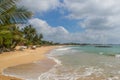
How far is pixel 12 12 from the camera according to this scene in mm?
9469

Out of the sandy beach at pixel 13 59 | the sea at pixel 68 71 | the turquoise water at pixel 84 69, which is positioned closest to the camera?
the sea at pixel 68 71

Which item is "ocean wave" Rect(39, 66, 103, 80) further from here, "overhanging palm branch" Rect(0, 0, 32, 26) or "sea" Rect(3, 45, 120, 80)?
"overhanging palm branch" Rect(0, 0, 32, 26)

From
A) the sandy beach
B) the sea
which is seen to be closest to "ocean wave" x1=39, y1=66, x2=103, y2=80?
the sea

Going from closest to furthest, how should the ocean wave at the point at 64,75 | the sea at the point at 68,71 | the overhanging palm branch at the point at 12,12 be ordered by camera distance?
the overhanging palm branch at the point at 12,12
the ocean wave at the point at 64,75
the sea at the point at 68,71

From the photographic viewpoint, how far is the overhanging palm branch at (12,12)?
9.31 m

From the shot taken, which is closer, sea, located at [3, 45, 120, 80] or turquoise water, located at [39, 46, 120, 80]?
sea, located at [3, 45, 120, 80]

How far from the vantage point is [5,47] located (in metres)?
36.7

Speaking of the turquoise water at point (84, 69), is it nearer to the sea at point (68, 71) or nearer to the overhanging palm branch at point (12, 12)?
the sea at point (68, 71)

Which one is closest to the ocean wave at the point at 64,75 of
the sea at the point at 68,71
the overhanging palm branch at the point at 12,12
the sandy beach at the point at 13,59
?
the sea at the point at 68,71

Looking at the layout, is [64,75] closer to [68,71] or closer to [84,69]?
[68,71]

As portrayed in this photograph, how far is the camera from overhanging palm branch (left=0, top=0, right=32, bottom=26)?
9.31 m

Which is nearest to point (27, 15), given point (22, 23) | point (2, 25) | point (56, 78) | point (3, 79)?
point (22, 23)

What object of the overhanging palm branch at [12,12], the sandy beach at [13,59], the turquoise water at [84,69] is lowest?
the turquoise water at [84,69]

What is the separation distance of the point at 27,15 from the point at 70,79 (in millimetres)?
4739
